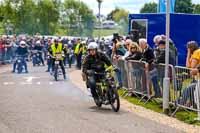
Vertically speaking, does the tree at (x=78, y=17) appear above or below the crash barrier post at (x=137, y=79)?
above

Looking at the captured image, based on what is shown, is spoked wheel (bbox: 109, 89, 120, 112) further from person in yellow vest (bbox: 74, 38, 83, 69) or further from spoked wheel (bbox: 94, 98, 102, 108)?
person in yellow vest (bbox: 74, 38, 83, 69)

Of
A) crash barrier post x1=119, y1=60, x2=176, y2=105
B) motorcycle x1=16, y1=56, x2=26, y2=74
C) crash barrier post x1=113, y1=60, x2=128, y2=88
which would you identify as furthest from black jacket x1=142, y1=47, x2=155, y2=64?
Answer: motorcycle x1=16, y1=56, x2=26, y2=74

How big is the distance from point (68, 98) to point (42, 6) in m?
52.0

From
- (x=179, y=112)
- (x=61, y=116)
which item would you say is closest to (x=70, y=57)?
(x=179, y=112)

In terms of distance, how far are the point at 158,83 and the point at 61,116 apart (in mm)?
3020

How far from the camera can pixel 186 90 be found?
40.8ft

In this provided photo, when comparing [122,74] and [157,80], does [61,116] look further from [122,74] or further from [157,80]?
[122,74]

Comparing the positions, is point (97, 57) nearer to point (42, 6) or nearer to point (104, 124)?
point (104, 124)

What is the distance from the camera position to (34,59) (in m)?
37.1

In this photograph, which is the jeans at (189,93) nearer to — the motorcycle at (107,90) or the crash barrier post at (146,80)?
the crash barrier post at (146,80)

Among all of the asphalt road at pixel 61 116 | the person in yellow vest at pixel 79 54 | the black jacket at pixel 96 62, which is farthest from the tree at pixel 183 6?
the black jacket at pixel 96 62

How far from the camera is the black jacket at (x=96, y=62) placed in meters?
14.4

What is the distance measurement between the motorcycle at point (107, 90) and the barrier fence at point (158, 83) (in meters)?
1.19

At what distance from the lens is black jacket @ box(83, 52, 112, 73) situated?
14376 mm
